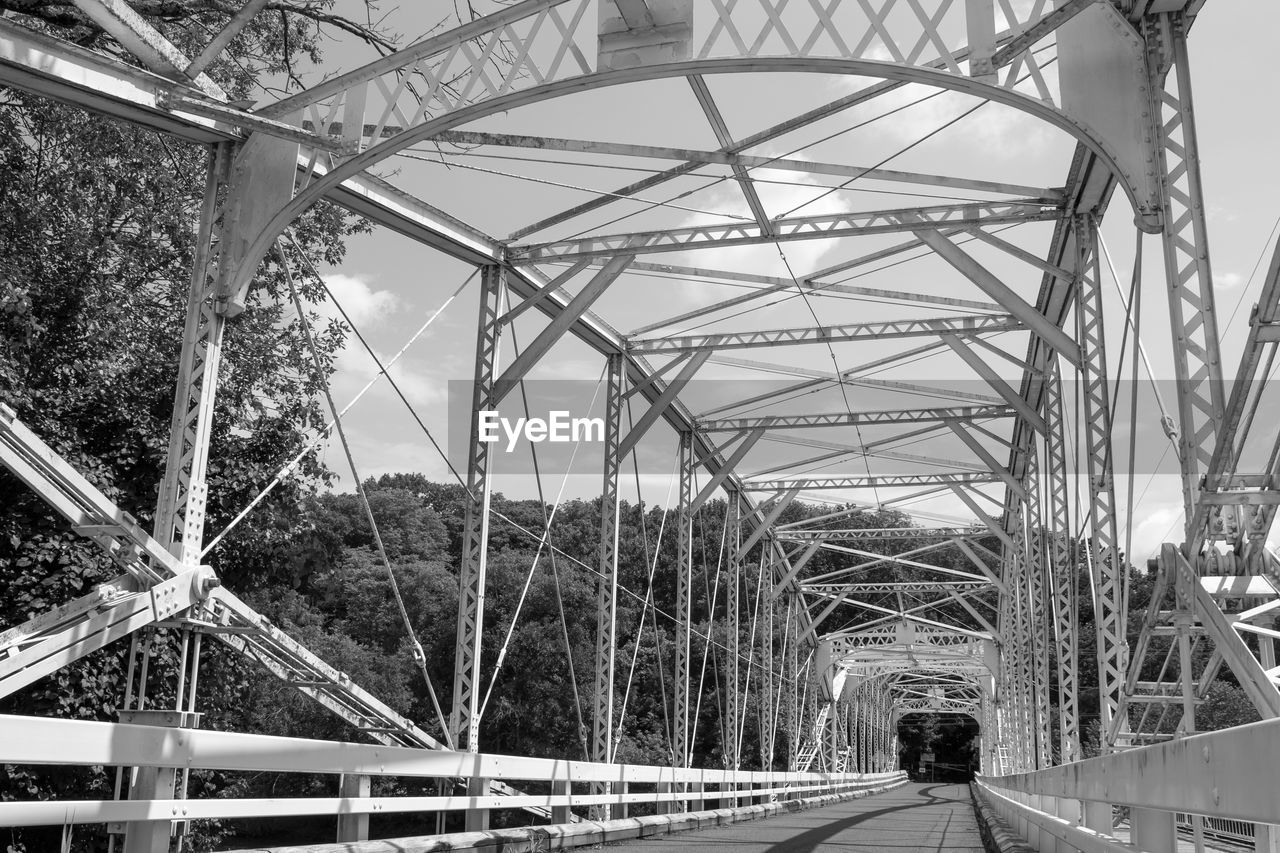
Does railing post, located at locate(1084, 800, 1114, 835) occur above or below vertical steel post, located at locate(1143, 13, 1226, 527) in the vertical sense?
below

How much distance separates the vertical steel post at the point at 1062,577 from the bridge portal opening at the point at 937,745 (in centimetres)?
8087

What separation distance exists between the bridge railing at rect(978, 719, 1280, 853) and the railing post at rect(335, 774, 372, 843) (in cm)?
363

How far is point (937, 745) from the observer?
318ft

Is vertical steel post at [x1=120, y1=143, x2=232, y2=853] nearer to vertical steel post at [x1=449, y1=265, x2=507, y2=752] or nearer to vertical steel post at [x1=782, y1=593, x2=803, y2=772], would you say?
vertical steel post at [x1=449, y1=265, x2=507, y2=752]

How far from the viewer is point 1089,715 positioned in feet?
174

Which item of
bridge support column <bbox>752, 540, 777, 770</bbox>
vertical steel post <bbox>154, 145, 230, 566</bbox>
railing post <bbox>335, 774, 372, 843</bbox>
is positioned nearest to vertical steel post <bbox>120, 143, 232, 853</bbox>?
vertical steel post <bbox>154, 145, 230, 566</bbox>

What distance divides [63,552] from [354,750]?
6.43 meters

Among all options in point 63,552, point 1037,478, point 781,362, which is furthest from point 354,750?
point 1037,478

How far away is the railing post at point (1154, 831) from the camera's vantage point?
324 cm

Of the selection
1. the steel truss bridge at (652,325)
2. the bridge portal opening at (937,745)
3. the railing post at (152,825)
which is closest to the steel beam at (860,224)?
the steel truss bridge at (652,325)

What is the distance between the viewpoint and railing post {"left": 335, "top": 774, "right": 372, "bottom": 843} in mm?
6098

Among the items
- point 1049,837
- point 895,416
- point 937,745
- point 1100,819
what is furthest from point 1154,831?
point 937,745

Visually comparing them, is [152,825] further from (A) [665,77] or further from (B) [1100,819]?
(A) [665,77]

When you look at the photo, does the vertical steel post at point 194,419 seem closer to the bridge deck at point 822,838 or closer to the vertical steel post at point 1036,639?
the bridge deck at point 822,838
